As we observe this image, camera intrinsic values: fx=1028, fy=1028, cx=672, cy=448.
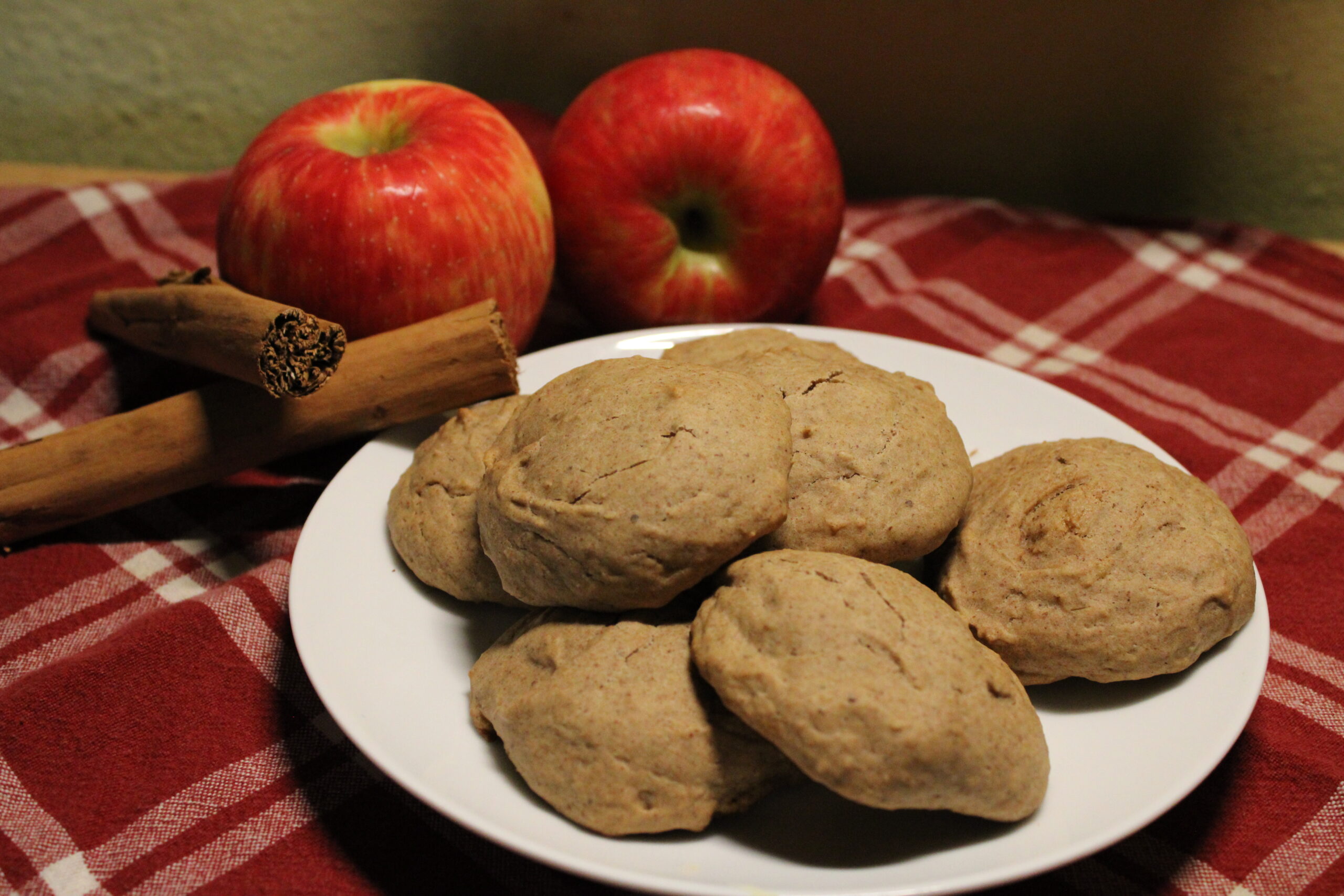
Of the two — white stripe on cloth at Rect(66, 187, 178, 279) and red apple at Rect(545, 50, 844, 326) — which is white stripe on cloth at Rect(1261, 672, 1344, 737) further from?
white stripe on cloth at Rect(66, 187, 178, 279)

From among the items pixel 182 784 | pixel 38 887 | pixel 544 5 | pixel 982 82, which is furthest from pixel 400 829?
pixel 982 82

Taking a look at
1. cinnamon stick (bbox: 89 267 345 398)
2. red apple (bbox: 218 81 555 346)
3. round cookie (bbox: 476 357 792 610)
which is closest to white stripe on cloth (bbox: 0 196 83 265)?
cinnamon stick (bbox: 89 267 345 398)

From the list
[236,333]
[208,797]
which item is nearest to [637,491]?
[208,797]

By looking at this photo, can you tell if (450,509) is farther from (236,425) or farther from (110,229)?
(110,229)

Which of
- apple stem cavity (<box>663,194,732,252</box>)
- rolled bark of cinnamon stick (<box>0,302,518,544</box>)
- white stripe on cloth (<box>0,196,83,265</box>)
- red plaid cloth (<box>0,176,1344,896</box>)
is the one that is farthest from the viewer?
white stripe on cloth (<box>0,196,83,265</box>)

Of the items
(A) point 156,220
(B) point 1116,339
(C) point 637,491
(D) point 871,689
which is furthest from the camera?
(A) point 156,220

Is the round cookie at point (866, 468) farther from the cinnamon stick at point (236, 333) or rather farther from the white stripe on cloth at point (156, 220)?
the white stripe on cloth at point (156, 220)

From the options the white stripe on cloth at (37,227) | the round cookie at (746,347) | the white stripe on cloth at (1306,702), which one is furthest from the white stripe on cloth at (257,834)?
the white stripe on cloth at (37,227)
